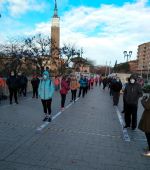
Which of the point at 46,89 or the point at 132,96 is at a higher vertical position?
the point at 46,89

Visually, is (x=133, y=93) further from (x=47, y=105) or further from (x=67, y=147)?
(x=67, y=147)

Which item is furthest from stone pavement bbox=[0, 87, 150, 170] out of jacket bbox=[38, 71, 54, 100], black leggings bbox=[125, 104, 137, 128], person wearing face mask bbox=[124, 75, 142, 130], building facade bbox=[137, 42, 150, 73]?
building facade bbox=[137, 42, 150, 73]

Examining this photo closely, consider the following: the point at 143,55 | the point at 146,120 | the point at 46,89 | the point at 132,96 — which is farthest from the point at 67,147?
the point at 143,55

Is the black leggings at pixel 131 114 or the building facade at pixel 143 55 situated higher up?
the building facade at pixel 143 55

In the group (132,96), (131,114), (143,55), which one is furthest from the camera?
(143,55)

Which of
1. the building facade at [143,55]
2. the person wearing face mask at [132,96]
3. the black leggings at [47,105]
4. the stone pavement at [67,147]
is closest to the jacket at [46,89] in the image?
the black leggings at [47,105]

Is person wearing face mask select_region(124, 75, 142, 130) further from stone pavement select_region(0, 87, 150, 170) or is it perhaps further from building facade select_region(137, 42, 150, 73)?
building facade select_region(137, 42, 150, 73)

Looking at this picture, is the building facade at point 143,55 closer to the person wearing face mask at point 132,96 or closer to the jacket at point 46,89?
the jacket at point 46,89

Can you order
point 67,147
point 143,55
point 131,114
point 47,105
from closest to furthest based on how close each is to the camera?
point 67,147 < point 131,114 < point 47,105 < point 143,55

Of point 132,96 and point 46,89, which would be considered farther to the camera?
point 46,89

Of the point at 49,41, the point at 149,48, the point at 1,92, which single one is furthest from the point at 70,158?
the point at 149,48

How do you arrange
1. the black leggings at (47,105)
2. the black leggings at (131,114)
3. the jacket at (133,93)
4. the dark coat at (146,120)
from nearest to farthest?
the dark coat at (146,120), the jacket at (133,93), the black leggings at (131,114), the black leggings at (47,105)

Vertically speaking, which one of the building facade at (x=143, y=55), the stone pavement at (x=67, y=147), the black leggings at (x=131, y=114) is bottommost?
the stone pavement at (x=67, y=147)

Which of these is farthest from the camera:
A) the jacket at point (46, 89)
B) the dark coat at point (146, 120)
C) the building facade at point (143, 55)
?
the building facade at point (143, 55)
